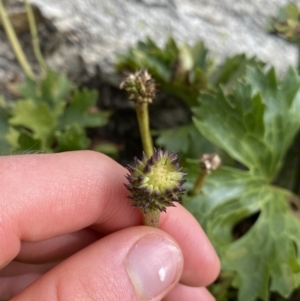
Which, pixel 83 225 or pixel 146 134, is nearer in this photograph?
pixel 83 225

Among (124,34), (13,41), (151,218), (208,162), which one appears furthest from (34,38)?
(151,218)

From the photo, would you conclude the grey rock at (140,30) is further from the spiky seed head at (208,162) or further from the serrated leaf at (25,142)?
the spiky seed head at (208,162)

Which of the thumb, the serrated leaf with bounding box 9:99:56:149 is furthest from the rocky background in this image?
the thumb

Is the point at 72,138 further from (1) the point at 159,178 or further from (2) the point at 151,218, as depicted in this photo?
(1) the point at 159,178

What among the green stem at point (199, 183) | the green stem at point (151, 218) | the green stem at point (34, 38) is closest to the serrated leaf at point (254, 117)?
the green stem at point (199, 183)

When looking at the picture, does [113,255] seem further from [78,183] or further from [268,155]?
[268,155]

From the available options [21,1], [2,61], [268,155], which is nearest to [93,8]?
[21,1]
